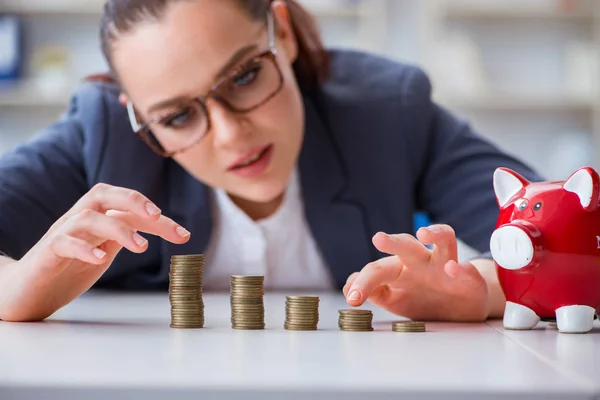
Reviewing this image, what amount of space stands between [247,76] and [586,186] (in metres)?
0.65

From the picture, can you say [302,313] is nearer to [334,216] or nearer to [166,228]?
[166,228]

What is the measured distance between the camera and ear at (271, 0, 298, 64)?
5.16 feet

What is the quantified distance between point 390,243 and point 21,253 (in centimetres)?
75

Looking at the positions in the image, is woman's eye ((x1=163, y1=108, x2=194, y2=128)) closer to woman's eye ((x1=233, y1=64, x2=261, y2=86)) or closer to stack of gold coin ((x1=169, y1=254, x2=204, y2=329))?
woman's eye ((x1=233, y1=64, x2=261, y2=86))

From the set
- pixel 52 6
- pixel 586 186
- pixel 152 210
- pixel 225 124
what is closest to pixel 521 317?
pixel 586 186

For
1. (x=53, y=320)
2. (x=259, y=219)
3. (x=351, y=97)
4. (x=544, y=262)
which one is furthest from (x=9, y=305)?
(x=351, y=97)

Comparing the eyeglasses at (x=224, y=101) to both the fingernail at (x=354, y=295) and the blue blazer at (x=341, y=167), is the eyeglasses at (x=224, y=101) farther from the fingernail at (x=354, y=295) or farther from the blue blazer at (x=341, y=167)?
the fingernail at (x=354, y=295)

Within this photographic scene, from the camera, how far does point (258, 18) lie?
143 cm

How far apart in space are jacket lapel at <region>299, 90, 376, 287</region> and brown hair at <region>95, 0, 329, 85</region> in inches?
7.4

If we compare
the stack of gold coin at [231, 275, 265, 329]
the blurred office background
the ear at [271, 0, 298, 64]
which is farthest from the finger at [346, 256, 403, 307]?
the blurred office background

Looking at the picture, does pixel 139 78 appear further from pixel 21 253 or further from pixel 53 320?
pixel 53 320

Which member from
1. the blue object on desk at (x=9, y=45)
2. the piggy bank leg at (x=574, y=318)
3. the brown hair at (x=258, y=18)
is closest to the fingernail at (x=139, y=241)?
the piggy bank leg at (x=574, y=318)

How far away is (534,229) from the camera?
0.85 metres

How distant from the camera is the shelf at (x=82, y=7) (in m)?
4.23
